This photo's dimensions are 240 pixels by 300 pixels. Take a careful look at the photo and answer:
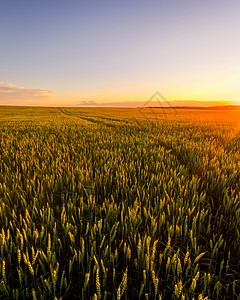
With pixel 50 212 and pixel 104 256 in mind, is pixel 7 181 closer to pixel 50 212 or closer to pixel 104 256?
pixel 50 212

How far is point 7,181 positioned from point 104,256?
1851 mm

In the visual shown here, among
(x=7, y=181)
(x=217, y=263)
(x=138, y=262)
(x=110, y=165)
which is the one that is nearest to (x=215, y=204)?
(x=217, y=263)

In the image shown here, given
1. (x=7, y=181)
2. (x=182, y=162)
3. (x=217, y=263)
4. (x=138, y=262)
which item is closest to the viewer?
(x=138, y=262)

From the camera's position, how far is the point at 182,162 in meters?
3.29

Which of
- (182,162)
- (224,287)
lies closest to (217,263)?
(224,287)

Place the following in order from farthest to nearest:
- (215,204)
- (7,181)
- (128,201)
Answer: (7,181) < (215,204) < (128,201)

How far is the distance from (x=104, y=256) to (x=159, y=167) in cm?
172

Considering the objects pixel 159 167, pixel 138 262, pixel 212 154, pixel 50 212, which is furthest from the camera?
pixel 212 154

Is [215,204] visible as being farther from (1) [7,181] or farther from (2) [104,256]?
(1) [7,181]

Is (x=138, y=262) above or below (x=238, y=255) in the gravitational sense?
above

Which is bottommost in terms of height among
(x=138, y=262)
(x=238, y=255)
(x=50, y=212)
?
(x=238, y=255)

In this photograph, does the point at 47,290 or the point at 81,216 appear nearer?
the point at 47,290

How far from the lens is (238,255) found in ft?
4.04

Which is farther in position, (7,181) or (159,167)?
(159,167)
